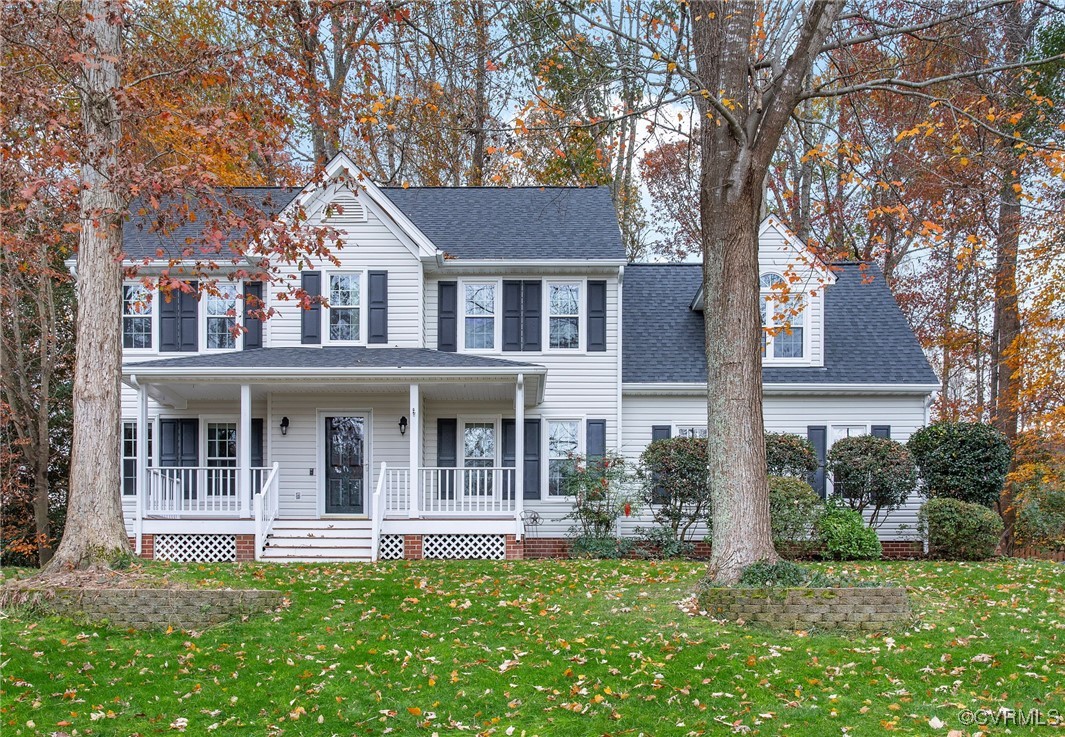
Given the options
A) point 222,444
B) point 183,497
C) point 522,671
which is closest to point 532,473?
point 222,444

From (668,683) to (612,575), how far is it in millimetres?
4984

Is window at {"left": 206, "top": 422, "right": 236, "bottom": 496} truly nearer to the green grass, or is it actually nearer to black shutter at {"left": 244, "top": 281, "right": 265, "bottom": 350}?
black shutter at {"left": 244, "top": 281, "right": 265, "bottom": 350}

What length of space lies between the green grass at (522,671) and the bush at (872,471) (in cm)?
530

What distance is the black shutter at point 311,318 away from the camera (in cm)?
1656

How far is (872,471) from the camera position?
51.7 feet

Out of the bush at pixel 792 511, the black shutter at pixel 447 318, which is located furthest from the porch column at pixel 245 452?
the bush at pixel 792 511

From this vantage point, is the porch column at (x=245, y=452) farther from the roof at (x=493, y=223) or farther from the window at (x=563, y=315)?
the window at (x=563, y=315)

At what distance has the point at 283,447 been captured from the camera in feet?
54.9

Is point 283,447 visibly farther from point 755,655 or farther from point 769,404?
point 755,655

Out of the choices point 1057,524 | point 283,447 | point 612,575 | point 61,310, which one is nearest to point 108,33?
point 283,447

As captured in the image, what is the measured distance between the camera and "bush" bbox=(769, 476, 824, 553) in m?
14.8

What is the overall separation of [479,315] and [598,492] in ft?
13.9

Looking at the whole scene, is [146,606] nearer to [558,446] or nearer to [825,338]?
[558,446]

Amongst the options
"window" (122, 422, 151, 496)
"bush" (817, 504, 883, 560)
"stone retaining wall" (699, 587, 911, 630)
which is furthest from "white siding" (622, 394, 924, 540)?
"window" (122, 422, 151, 496)
